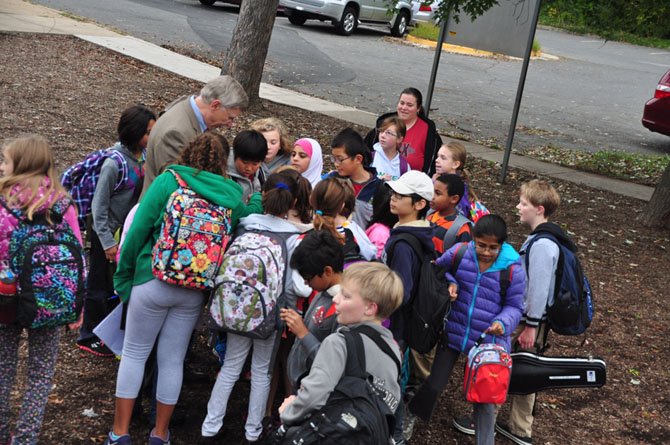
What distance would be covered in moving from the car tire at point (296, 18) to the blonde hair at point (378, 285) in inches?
872

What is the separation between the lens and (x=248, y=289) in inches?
155

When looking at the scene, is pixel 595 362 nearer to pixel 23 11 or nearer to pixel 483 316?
pixel 483 316

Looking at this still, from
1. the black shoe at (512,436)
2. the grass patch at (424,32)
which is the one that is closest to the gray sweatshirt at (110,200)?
the black shoe at (512,436)

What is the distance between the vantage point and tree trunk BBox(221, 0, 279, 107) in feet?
37.3

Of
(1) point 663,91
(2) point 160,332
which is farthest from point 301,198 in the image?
(1) point 663,91

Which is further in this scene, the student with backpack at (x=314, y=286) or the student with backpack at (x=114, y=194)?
the student with backpack at (x=114, y=194)

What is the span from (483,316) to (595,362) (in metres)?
0.95

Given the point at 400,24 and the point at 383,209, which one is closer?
the point at 383,209

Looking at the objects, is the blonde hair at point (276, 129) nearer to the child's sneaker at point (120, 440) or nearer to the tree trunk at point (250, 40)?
the child's sneaker at point (120, 440)

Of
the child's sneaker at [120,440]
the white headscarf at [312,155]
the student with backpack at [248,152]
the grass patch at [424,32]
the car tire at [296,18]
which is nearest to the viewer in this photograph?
the child's sneaker at [120,440]

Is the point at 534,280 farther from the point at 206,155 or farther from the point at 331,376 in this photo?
the point at 206,155

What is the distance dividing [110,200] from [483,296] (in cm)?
227

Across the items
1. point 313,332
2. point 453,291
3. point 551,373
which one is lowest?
point 551,373

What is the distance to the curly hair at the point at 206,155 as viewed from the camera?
154 inches
